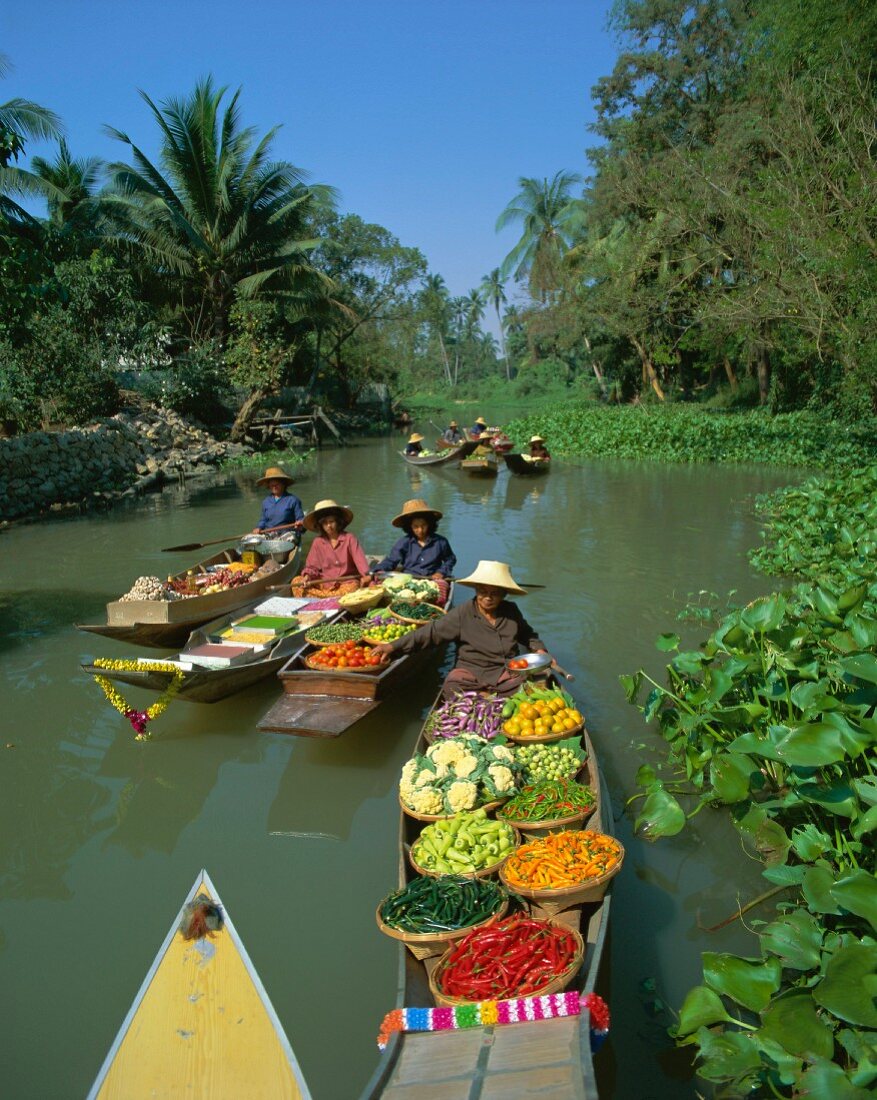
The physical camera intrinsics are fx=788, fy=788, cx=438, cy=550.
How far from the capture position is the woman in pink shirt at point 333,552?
8.32 meters

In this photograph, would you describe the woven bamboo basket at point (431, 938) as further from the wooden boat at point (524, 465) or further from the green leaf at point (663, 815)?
the wooden boat at point (524, 465)

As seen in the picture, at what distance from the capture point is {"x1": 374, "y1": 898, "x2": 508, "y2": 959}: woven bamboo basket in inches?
123

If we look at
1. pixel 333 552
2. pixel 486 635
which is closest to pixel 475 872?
pixel 486 635

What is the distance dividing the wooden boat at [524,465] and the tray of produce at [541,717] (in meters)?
15.2

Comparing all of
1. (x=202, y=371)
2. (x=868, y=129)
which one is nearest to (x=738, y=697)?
(x=868, y=129)

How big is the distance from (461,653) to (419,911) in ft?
8.57

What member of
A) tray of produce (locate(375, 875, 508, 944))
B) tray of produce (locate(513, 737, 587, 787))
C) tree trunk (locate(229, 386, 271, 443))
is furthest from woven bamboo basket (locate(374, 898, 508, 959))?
tree trunk (locate(229, 386, 271, 443))

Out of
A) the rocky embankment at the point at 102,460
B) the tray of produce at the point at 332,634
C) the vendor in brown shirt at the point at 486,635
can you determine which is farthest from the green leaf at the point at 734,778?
the rocky embankment at the point at 102,460

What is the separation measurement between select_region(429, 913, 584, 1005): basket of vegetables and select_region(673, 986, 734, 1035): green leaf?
1.39ft

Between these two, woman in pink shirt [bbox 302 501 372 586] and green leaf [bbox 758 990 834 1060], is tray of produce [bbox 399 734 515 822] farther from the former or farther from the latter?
woman in pink shirt [bbox 302 501 372 586]

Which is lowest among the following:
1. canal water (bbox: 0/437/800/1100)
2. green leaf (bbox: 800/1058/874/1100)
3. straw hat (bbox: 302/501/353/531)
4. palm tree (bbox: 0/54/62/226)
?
canal water (bbox: 0/437/800/1100)

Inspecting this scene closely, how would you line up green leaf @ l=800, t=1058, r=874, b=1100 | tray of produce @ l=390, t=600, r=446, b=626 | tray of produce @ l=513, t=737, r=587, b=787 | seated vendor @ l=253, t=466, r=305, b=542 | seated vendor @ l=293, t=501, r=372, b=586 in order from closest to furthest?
green leaf @ l=800, t=1058, r=874, b=1100 < tray of produce @ l=513, t=737, r=587, b=787 < tray of produce @ l=390, t=600, r=446, b=626 < seated vendor @ l=293, t=501, r=372, b=586 < seated vendor @ l=253, t=466, r=305, b=542

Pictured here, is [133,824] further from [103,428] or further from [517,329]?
[517,329]

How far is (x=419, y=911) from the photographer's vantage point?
331 centimetres
